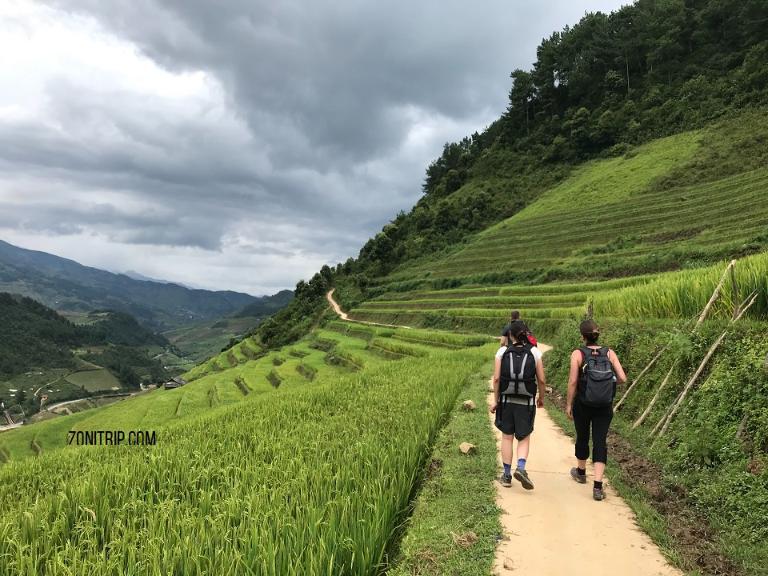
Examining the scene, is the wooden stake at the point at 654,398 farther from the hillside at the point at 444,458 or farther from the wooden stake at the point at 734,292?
the wooden stake at the point at 734,292

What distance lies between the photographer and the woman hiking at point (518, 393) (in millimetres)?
5082

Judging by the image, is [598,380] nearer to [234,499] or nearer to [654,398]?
[654,398]

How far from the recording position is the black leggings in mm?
4957

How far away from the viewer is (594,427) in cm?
509

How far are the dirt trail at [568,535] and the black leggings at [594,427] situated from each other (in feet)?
1.55

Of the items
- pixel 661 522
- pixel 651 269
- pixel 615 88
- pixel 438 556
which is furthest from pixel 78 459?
pixel 615 88

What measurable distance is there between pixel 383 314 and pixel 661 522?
114ft

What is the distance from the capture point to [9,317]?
484 ft

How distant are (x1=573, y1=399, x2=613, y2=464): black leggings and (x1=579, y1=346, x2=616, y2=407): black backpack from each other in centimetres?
15

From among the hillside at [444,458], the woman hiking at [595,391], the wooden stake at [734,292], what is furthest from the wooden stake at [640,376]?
the woman hiking at [595,391]

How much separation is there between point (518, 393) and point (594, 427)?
1025 millimetres

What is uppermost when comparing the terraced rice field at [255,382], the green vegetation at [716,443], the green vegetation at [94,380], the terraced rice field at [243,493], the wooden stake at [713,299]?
the wooden stake at [713,299]

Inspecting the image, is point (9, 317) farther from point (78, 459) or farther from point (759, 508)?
point (759, 508)

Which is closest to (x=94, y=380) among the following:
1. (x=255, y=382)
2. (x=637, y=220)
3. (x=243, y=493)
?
(x=255, y=382)
